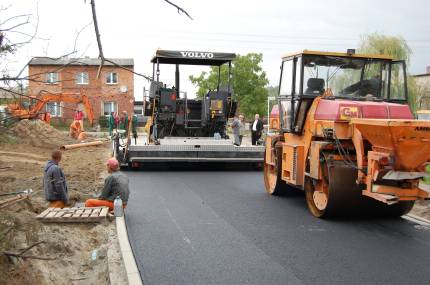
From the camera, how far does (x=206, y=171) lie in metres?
15.7

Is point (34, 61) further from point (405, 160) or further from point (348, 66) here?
point (348, 66)

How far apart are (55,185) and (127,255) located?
3.47 m

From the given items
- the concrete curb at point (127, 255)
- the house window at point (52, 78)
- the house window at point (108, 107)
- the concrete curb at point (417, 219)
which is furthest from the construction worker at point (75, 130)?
the house window at point (52, 78)

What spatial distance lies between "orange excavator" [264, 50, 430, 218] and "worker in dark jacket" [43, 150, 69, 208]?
3.80 metres

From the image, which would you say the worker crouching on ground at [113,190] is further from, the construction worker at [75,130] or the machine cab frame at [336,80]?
the construction worker at [75,130]

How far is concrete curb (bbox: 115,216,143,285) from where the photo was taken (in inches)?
216

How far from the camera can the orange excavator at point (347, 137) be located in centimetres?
735

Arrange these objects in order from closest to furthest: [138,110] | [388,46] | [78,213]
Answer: [78,213] → [388,46] → [138,110]

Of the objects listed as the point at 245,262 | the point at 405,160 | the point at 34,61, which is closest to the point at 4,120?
the point at 34,61

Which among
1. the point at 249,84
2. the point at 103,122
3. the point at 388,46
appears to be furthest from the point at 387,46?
the point at 103,122

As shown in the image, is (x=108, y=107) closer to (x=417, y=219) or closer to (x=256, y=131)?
(x=256, y=131)

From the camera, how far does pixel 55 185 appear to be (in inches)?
369

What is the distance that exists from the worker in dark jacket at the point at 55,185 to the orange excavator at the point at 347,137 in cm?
380

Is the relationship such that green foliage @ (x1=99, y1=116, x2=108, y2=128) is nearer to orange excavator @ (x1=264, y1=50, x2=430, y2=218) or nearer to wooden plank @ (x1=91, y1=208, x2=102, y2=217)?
orange excavator @ (x1=264, y1=50, x2=430, y2=218)
